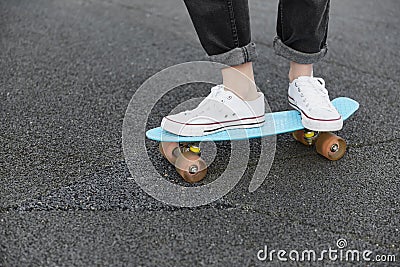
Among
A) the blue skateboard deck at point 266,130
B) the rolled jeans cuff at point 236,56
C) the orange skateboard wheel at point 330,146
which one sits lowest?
the orange skateboard wheel at point 330,146

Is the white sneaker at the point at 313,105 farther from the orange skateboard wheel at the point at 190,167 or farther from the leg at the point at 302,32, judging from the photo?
the orange skateboard wheel at the point at 190,167

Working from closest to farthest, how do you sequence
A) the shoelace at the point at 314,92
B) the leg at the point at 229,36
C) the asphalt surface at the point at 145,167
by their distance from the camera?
the asphalt surface at the point at 145,167
the leg at the point at 229,36
the shoelace at the point at 314,92

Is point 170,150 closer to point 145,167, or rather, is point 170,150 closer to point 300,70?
point 145,167

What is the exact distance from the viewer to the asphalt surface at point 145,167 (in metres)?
1.15

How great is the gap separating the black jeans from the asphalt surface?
0.25 metres

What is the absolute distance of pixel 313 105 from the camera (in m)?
1.42

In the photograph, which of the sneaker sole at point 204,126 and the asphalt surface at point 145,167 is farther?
the sneaker sole at point 204,126

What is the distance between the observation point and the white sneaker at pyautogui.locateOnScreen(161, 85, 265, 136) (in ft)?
4.52

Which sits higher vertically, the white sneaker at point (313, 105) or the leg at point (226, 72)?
the leg at point (226, 72)

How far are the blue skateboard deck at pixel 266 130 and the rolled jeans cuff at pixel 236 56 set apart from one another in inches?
6.8

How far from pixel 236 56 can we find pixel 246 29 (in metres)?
0.07

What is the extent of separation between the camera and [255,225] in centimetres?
120

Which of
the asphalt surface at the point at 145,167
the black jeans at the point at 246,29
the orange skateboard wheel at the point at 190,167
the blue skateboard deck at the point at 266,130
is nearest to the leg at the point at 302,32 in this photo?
the black jeans at the point at 246,29

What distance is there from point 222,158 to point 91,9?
1450 millimetres
